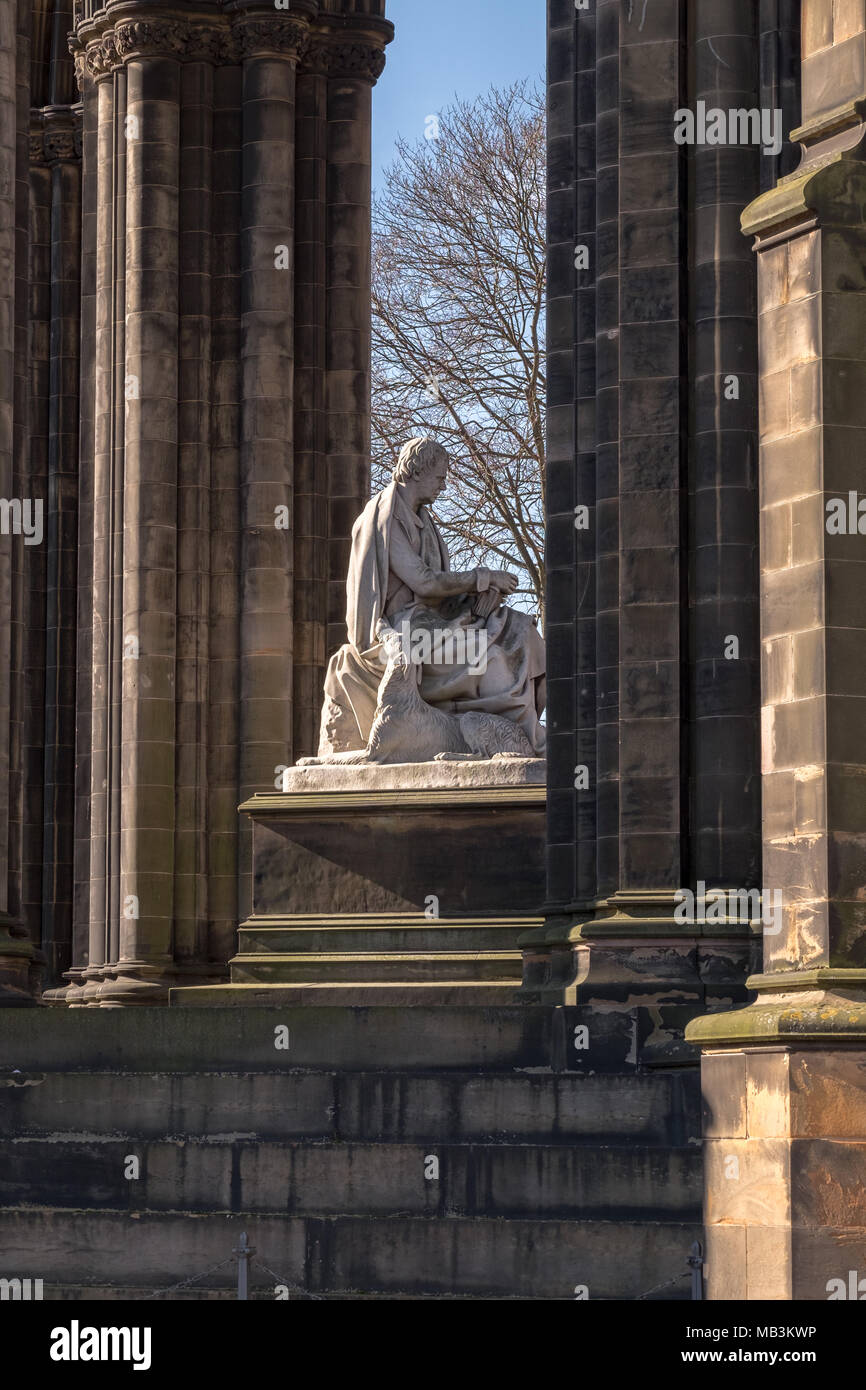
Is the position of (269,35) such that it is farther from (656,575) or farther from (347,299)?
(656,575)

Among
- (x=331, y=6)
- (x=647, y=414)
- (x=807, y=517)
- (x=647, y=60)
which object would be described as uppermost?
(x=331, y=6)

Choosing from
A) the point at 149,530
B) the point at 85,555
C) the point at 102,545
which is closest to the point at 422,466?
the point at 149,530

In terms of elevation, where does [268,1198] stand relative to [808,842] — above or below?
below

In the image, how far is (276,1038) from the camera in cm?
1931

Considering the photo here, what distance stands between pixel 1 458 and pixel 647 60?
7848 millimetres

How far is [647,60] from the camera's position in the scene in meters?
19.2

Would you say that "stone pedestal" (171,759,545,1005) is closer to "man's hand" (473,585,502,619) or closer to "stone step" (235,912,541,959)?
"stone step" (235,912,541,959)

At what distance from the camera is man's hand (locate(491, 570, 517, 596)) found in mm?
23688

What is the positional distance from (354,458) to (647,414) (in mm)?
10891
